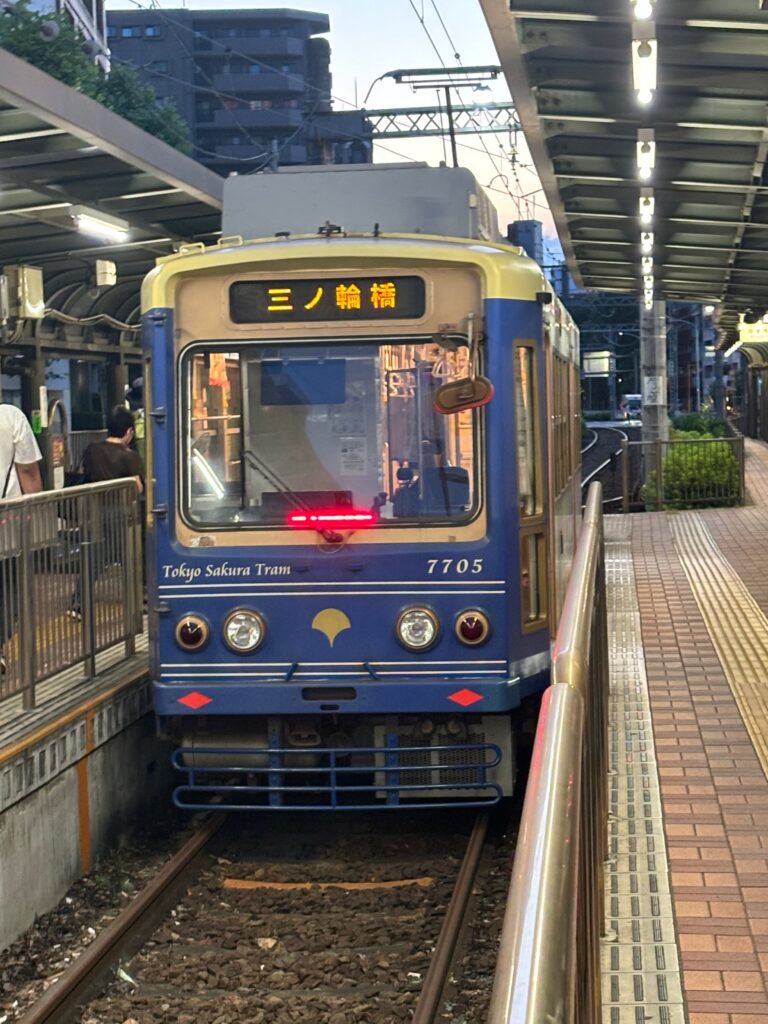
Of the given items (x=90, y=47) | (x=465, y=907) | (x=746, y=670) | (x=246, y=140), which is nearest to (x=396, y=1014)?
(x=465, y=907)

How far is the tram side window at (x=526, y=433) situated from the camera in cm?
773

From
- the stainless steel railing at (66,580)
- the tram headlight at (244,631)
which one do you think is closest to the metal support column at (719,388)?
the stainless steel railing at (66,580)

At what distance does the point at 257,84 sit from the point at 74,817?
87.9 m

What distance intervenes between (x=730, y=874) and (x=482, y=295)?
3290 mm

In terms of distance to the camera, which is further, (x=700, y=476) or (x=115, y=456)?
(x=700, y=476)

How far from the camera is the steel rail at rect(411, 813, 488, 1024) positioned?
18.9ft

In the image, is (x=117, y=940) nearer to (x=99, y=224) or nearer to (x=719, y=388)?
(x=99, y=224)

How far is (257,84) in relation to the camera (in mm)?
90938

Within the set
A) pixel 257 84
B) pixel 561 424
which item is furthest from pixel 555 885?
pixel 257 84

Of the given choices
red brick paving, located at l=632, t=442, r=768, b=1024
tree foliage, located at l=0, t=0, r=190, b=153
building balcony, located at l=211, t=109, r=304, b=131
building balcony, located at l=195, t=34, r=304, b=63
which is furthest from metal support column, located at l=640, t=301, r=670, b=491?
building balcony, located at l=195, t=34, r=304, b=63

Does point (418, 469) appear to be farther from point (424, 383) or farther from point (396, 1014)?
point (396, 1014)

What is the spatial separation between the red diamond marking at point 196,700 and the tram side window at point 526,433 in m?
1.90

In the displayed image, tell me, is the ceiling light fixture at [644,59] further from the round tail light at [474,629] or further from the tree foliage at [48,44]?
the tree foliage at [48,44]

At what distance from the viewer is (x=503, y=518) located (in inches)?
299
